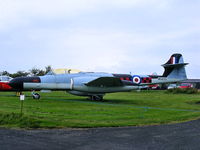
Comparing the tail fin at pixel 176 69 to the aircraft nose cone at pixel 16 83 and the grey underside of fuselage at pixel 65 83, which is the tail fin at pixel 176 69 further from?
the aircraft nose cone at pixel 16 83

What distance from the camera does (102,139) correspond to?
20.6ft

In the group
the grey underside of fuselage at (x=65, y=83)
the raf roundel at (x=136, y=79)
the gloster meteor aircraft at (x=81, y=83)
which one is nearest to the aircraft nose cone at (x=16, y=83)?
the gloster meteor aircraft at (x=81, y=83)

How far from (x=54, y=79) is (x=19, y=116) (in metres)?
9.58

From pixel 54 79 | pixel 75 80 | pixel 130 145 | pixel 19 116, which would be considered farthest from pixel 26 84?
pixel 130 145

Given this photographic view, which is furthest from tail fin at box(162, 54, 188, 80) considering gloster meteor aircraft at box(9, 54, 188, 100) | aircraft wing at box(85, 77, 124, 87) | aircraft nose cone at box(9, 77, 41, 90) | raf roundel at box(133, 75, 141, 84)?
aircraft nose cone at box(9, 77, 41, 90)

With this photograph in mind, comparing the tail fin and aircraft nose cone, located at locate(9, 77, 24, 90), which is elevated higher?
the tail fin

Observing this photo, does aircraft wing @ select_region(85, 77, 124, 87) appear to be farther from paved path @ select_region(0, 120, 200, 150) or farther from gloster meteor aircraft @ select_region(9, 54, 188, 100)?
paved path @ select_region(0, 120, 200, 150)

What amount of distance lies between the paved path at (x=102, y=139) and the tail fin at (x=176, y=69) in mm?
15044

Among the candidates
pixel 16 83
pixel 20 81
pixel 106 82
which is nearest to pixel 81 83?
pixel 106 82

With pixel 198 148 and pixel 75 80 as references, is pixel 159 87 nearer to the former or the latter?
pixel 75 80

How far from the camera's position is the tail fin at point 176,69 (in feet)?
73.2

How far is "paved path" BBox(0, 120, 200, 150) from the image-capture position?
549 cm

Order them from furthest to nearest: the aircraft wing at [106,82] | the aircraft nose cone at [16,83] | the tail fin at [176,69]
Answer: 1. the tail fin at [176,69]
2. the aircraft wing at [106,82]
3. the aircraft nose cone at [16,83]

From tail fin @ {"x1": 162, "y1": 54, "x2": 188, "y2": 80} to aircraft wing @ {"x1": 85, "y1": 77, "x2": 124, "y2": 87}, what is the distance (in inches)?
231
